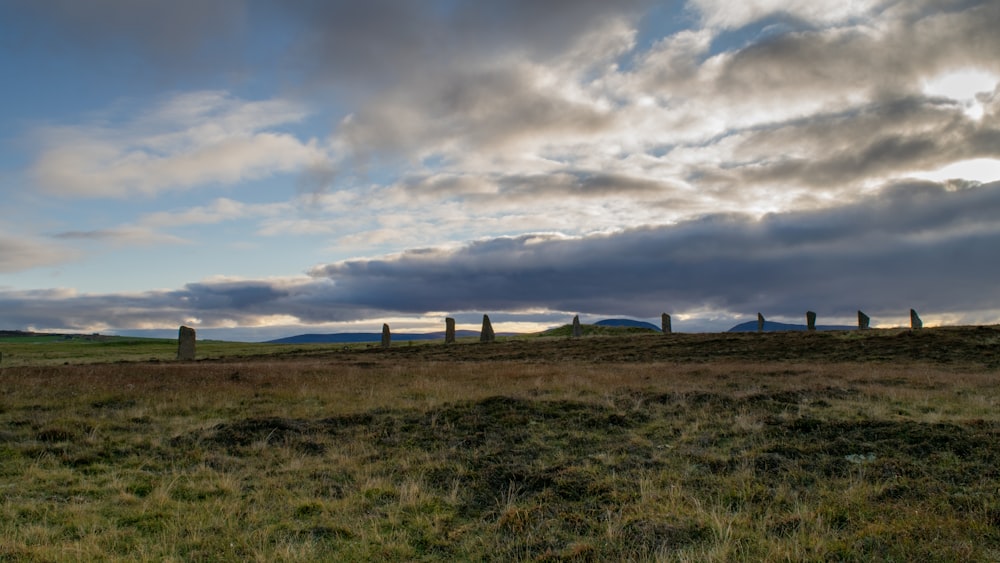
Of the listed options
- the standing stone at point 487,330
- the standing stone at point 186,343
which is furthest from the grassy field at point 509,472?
the standing stone at point 487,330

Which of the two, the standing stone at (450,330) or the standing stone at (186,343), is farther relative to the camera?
the standing stone at (450,330)

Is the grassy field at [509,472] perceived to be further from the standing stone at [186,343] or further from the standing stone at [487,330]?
the standing stone at [487,330]

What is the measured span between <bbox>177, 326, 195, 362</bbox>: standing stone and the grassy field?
24953 mm

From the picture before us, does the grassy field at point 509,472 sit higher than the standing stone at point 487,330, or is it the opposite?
the standing stone at point 487,330

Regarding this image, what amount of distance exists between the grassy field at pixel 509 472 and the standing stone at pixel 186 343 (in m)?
25.0

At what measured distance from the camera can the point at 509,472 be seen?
9.80 m

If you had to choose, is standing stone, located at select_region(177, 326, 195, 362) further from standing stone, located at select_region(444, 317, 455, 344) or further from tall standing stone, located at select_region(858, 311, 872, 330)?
tall standing stone, located at select_region(858, 311, 872, 330)

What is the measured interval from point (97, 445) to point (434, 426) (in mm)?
6964

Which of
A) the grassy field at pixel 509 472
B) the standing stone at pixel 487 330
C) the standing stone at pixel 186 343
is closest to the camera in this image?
the grassy field at pixel 509 472

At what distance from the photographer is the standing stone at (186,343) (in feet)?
144

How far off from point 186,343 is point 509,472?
41.9 metres

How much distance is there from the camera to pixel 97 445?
39.9 ft

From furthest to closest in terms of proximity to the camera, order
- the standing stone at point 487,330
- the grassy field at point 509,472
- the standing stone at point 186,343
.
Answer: the standing stone at point 487,330
the standing stone at point 186,343
the grassy field at point 509,472

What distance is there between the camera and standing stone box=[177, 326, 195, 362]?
4397 cm
